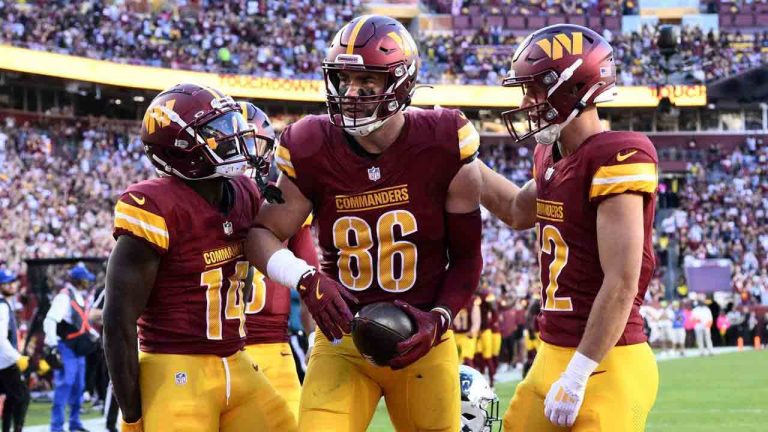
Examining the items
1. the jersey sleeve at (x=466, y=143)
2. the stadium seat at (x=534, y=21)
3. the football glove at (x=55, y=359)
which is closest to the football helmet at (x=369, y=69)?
the jersey sleeve at (x=466, y=143)

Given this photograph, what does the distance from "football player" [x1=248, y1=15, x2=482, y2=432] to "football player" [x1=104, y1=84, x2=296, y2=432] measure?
0.57 feet

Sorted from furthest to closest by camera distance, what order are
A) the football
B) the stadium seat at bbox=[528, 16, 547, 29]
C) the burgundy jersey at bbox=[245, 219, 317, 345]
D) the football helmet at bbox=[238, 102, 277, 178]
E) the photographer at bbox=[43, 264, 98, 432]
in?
the stadium seat at bbox=[528, 16, 547, 29]
the photographer at bbox=[43, 264, 98, 432]
the burgundy jersey at bbox=[245, 219, 317, 345]
the football helmet at bbox=[238, 102, 277, 178]
the football

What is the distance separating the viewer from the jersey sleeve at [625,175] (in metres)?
4.09

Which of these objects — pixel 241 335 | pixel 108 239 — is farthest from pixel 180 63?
pixel 241 335

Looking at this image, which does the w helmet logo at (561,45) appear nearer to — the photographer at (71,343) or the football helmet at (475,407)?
the football helmet at (475,407)

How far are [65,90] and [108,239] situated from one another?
30.7ft

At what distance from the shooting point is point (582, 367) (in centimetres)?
407

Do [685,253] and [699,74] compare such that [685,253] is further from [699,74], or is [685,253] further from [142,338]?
[142,338]

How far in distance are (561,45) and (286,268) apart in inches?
54.4

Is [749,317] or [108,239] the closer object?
[108,239]

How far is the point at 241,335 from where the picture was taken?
4.68 metres

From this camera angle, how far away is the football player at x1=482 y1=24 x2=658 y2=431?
4.09 m

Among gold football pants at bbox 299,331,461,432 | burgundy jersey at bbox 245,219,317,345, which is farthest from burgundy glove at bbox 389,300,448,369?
burgundy jersey at bbox 245,219,317,345

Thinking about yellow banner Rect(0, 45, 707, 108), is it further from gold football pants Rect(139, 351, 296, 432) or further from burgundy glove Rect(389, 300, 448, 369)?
burgundy glove Rect(389, 300, 448, 369)
